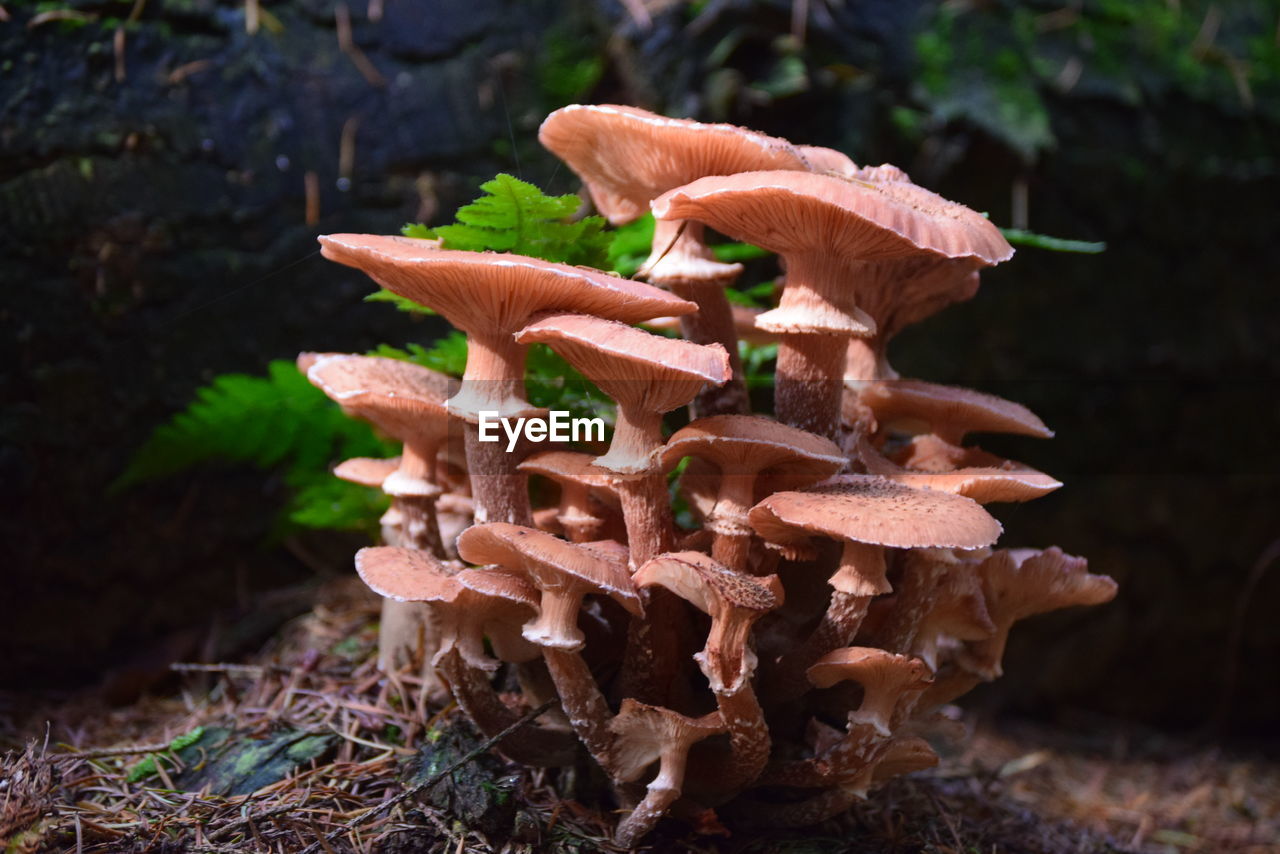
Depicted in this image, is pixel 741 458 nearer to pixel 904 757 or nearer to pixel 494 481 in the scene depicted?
pixel 494 481

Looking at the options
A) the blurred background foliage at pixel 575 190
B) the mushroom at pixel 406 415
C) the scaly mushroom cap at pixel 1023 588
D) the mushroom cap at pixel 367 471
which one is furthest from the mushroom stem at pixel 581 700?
the blurred background foliage at pixel 575 190

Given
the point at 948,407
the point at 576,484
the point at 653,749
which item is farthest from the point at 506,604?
the point at 948,407

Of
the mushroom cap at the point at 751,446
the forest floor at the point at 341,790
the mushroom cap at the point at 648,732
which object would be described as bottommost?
the forest floor at the point at 341,790

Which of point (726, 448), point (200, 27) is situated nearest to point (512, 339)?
point (726, 448)

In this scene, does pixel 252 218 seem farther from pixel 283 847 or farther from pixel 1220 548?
pixel 1220 548

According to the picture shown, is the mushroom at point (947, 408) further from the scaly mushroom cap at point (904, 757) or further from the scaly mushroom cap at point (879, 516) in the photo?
the scaly mushroom cap at point (904, 757)
